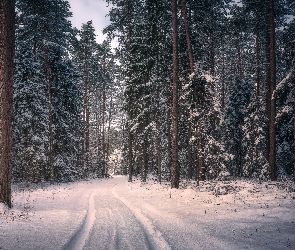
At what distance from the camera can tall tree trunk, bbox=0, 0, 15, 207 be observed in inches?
293

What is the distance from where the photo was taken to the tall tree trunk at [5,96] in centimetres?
743

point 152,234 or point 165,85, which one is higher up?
point 165,85

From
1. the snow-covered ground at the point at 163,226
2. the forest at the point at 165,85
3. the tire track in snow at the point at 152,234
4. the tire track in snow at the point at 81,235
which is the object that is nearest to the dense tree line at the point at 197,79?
the forest at the point at 165,85

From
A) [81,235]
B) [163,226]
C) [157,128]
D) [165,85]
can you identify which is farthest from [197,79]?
[81,235]

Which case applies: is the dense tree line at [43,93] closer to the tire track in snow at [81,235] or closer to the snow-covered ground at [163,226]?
the snow-covered ground at [163,226]

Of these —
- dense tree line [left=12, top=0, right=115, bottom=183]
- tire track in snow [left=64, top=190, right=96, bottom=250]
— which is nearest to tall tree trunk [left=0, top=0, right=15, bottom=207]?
tire track in snow [left=64, top=190, right=96, bottom=250]

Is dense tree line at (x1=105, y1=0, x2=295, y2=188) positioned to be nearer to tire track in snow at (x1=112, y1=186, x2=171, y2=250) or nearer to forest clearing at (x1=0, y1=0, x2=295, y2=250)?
forest clearing at (x1=0, y1=0, x2=295, y2=250)

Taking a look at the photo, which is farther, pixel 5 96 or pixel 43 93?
pixel 43 93

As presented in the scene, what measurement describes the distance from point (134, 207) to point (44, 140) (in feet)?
46.2

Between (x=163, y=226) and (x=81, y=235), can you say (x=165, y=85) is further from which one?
(x=81, y=235)

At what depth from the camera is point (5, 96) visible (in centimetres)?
753

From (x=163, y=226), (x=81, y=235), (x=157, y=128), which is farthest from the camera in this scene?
(x=157, y=128)

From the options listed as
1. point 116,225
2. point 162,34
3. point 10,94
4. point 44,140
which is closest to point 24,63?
point 44,140

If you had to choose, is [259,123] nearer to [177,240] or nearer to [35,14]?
[177,240]
